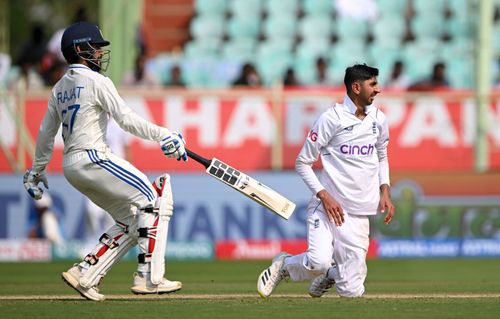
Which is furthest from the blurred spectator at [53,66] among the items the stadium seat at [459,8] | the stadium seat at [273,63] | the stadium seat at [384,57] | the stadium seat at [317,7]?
the stadium seat at [459,8]

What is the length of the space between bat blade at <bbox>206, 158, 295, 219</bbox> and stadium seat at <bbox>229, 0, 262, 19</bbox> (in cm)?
1156

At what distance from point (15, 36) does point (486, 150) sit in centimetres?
2401

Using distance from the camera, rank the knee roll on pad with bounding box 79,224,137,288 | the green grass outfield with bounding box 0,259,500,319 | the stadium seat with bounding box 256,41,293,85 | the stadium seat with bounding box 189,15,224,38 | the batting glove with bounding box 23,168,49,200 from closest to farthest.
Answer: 1. the green grass outfield with bounding box 0,259,500,319
2. the knee roll on pad with bounding box 79,224,137,288
3. the batting glove with bounding box 23,168,49,200
4. the stadium seat with bounding box 256,41,293,85
5. the stadium seat with bounding box 189,15,224,38

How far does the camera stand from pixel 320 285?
948 centimetres

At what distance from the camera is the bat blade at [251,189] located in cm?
900

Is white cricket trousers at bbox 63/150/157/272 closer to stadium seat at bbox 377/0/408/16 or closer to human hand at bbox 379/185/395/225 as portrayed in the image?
human hand at bbox 379/185/395/225

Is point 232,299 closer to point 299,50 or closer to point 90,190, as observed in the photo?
point 90,190

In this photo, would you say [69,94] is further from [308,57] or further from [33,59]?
[33,59]

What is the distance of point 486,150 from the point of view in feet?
55.4

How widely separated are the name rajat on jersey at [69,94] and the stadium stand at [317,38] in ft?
32.8

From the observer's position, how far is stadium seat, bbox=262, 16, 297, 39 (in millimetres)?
19984

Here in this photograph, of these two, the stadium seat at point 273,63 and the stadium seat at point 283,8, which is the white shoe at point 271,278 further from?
the stadium seat at point 283,8

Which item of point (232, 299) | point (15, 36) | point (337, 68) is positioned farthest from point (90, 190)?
point (15, 36)

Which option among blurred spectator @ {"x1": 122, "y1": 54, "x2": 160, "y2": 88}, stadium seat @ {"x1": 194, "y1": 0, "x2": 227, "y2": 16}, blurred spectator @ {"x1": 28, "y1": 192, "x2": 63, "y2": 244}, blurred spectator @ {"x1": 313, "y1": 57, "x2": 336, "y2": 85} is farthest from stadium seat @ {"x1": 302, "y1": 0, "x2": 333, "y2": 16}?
blurred spectator @ {"x1": 28, "y1": 192, "x2": 63, "y2": 244}
